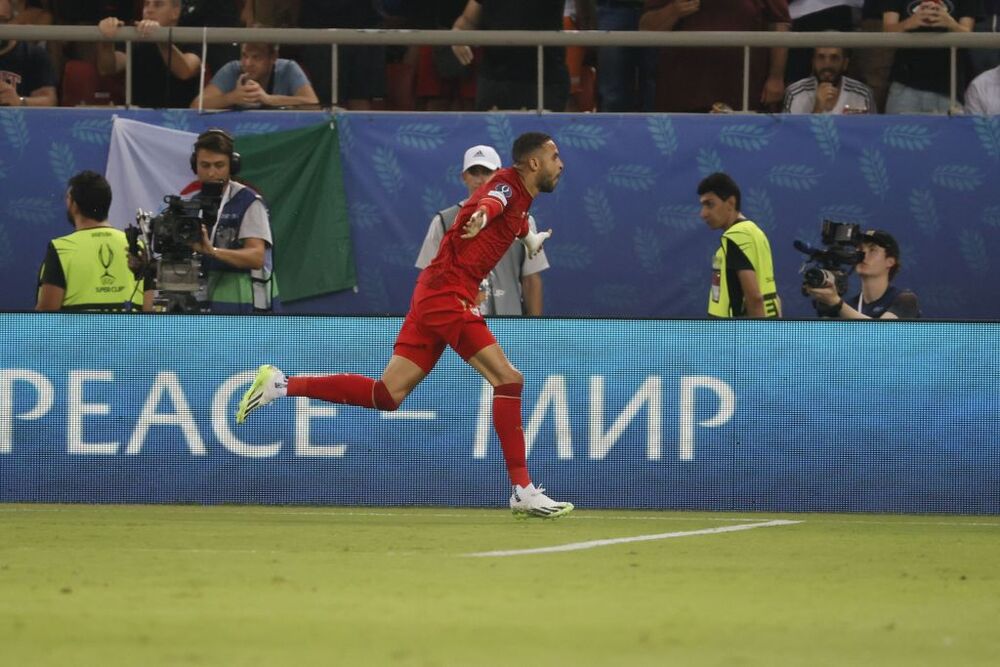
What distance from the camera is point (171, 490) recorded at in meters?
11.8

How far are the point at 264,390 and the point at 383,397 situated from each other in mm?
750

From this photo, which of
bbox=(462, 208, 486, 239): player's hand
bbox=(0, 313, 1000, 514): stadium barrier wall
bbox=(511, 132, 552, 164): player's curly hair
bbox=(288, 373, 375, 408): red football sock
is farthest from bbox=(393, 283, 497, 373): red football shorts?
bbox=(0, 313, 1000, 514): stadium barrier wall

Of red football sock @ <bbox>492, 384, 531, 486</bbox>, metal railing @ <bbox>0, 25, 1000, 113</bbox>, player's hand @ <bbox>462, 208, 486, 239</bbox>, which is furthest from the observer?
metal railing @ <bbox>0, 25, 1000, 113</bbox>

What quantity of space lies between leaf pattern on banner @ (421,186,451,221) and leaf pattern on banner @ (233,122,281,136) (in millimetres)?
1296

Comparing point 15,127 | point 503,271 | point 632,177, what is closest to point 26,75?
point 15,127

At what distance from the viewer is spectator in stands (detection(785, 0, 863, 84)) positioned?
1538cm

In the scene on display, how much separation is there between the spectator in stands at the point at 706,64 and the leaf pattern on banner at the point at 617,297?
153cm

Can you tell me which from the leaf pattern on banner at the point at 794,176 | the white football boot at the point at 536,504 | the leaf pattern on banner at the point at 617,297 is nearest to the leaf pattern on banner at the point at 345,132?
the leaf pattern on banner at the point at 617,297

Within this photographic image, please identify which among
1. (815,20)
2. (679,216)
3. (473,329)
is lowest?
(473,329)

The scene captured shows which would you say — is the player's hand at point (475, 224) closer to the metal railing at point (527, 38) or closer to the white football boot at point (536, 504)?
→ the white football boot at point (536, 504)

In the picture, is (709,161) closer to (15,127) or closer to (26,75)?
(15,127)

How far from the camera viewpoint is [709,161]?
1474 centimetres

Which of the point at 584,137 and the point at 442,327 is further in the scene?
the point at 584,137

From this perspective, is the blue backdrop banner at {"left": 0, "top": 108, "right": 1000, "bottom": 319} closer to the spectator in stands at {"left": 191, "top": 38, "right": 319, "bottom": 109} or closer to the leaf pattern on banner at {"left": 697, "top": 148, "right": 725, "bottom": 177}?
the leaf pattern on banner at {"left": 697, "top": 148, "right": 725, "bottom": 177}
